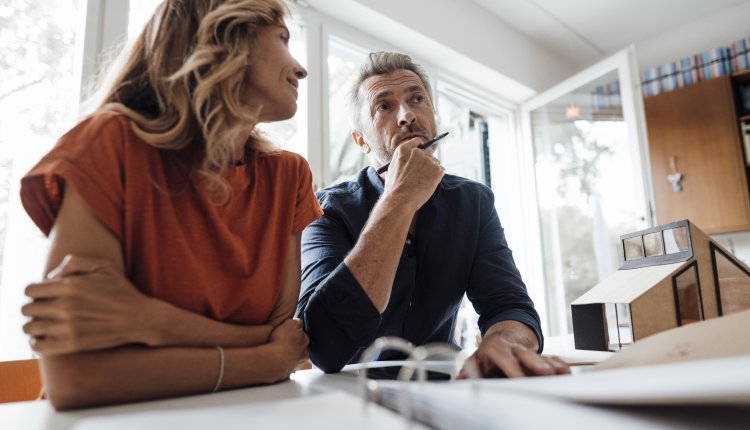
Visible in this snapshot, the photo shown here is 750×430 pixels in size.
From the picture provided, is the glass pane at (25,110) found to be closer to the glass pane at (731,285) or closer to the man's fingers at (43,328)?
the man's fingers at (43,328)

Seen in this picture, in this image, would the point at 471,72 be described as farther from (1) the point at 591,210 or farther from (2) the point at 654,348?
(2) the point at 654,348

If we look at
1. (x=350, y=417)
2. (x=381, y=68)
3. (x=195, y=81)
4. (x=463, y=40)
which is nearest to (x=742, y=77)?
(x=463, y=40)

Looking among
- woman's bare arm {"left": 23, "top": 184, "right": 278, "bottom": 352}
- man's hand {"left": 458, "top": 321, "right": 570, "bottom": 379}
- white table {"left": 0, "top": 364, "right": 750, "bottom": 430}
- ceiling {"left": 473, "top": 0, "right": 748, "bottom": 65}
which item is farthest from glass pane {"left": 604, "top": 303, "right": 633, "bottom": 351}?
ceiling {"left": 473, "top": 0, "right": 748, "bottom": 65}

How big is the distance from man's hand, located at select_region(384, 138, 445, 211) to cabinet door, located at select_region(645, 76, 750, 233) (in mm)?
2911

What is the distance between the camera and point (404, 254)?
1.15 metres

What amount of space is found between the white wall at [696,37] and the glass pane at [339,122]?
2561mm

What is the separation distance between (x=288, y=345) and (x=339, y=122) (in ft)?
7.03

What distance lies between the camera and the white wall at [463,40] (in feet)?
9.13

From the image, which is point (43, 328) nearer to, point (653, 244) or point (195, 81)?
point (195, 81)

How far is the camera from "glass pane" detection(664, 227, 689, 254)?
811 mm

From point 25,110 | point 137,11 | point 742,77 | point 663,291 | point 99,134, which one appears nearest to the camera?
point 99,134

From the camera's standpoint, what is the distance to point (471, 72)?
11.6 feet

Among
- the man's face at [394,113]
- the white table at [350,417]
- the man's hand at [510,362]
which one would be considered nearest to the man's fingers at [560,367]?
the man's hand at [510,362]

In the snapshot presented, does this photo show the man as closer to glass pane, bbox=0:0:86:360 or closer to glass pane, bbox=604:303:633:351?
glass pane, bbox=604:303:633:351
